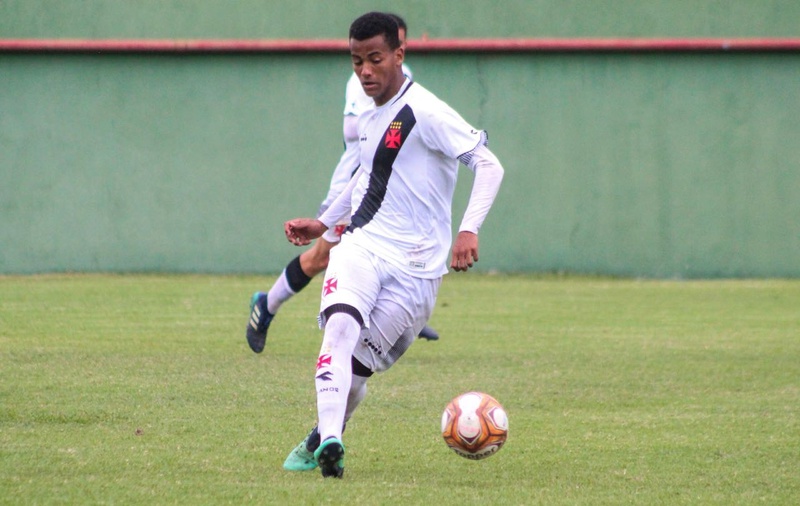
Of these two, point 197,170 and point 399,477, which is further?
point 197,170

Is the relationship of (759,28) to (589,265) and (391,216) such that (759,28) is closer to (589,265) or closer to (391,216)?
(589,265)

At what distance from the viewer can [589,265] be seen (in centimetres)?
1747

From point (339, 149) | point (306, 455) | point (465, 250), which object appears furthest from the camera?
point (339, 149)

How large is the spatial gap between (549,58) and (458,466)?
480 inches

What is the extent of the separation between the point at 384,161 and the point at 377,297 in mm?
632

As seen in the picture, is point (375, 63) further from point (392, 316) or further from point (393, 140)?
point (392, 316)

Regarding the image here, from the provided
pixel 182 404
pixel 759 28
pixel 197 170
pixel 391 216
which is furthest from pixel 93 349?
pixel 759 28

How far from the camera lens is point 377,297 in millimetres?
5570

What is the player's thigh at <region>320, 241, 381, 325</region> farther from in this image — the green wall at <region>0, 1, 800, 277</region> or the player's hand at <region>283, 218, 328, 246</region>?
the green wall at <region>0, 1, 800, 277</region>

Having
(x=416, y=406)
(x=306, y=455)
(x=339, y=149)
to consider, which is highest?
(x=306, y=455)

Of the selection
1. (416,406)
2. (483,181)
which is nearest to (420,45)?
(416,406)

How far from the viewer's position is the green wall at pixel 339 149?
17.2m

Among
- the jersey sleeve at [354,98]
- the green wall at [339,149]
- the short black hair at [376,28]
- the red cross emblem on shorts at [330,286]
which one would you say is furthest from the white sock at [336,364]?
the green wall at [339,149]

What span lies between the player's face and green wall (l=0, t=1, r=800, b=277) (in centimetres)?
1137
